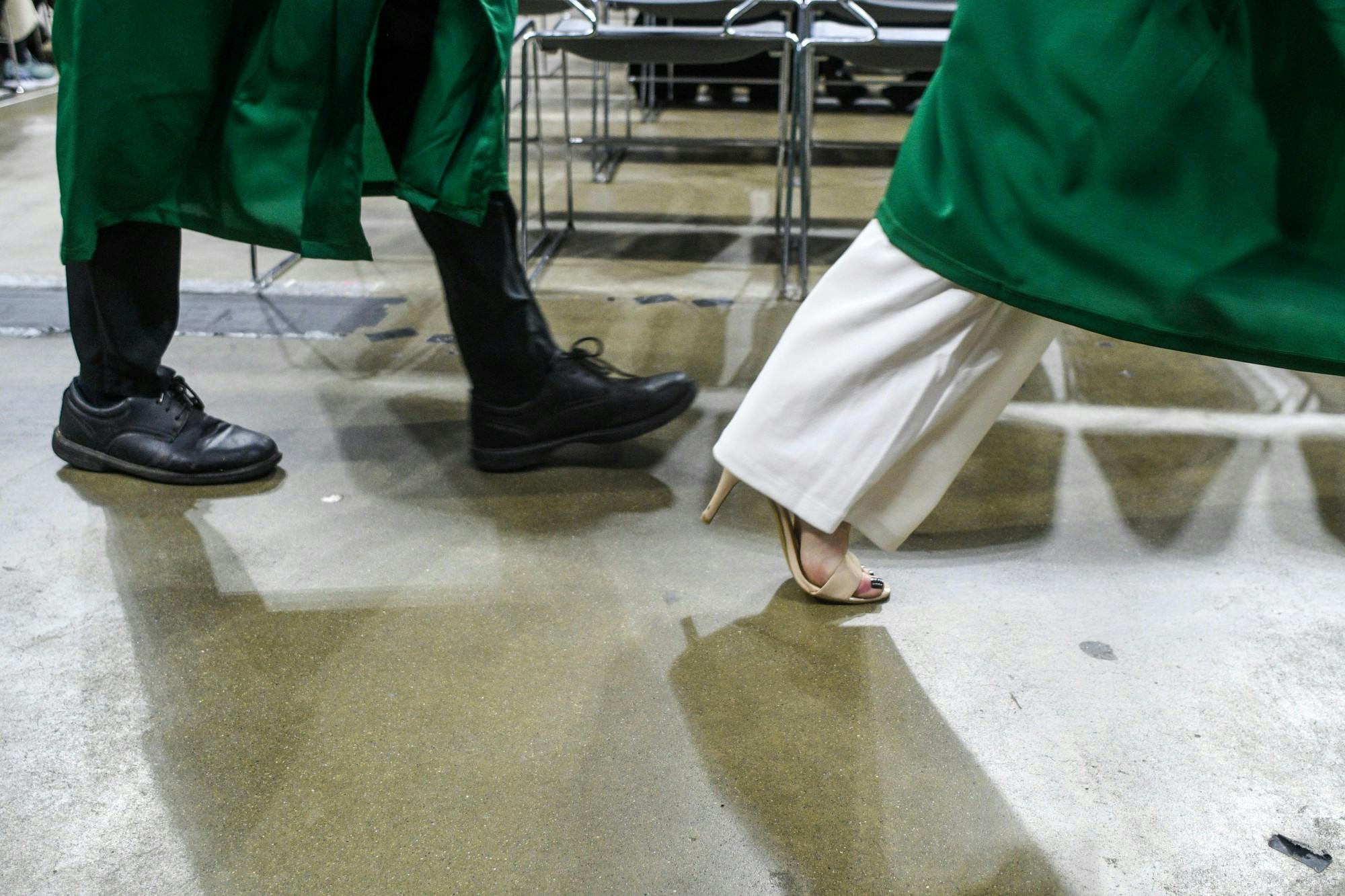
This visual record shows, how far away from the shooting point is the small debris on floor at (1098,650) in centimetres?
129

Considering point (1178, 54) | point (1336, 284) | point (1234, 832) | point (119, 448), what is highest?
point (1178, 54)

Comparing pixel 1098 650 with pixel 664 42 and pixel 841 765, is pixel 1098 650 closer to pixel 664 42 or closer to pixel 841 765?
pixel 841 765

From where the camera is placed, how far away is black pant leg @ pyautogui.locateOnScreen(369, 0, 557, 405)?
142cm

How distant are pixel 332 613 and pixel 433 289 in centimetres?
137

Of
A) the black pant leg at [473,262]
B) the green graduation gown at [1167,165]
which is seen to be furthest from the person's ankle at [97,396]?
the green graduation gown at [1167,165]

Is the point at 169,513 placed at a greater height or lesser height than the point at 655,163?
lesser

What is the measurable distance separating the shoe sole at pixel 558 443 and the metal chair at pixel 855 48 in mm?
983

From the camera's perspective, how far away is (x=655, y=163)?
164 inches

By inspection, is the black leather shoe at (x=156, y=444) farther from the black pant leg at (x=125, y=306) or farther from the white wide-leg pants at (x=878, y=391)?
the white wide-leg pants at (x=878, y=391)

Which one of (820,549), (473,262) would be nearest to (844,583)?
(820,549)

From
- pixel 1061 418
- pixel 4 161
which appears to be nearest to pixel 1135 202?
pixel 1061 418

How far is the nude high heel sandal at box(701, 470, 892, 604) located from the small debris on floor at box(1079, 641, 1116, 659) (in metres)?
0.23

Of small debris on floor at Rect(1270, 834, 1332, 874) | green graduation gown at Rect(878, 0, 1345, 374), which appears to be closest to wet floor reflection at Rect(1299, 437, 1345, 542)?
small debris on floor at Rect(1270, 834, 1332, 874)

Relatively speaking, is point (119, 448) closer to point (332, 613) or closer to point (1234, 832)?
point (332, 613)
